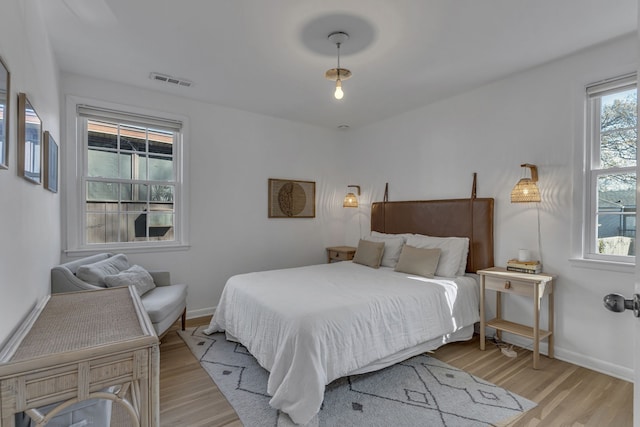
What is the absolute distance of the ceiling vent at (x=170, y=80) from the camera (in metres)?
3.13

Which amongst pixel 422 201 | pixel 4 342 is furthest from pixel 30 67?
pixel 422 201

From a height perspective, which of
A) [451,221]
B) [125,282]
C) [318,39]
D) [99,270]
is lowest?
[125,282]

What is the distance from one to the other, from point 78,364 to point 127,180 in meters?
2.88

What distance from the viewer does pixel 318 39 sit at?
2432 mm

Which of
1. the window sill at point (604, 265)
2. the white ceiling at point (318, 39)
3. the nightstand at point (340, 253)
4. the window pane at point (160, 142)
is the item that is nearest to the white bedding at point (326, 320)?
the window sill at point (604, 265)

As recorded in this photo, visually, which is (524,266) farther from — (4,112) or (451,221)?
(4,112)

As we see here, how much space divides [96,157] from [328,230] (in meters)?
3.14

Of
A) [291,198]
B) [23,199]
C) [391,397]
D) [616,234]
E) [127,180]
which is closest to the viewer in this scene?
[23,199]

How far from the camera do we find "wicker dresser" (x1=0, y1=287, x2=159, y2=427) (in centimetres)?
98

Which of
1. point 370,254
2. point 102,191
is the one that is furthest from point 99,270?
point 370,254

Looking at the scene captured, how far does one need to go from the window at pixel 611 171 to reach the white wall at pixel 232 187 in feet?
10.5

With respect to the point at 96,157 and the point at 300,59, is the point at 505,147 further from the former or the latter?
the point at 96,157

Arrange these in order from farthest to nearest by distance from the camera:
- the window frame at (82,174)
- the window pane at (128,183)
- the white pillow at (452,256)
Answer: the window pane at (128,183)
the white pillow at (452,256)
the window frame at (82,174)

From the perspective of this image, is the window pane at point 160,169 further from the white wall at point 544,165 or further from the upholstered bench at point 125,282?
the white wall at point 544,165
